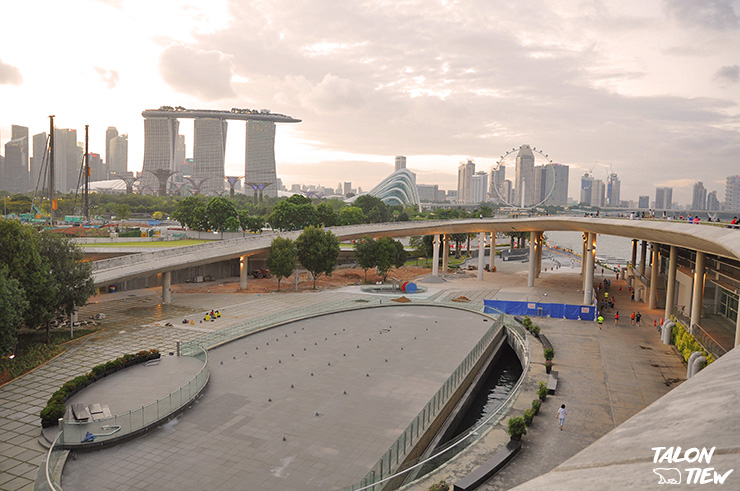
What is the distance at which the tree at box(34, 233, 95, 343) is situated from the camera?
30.2 m

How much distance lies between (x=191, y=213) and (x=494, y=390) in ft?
246

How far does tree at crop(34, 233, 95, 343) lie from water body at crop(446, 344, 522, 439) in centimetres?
2442

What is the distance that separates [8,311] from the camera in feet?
76.3

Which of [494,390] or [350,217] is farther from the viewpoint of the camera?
[350,217]

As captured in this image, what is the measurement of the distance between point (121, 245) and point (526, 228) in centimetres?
4761

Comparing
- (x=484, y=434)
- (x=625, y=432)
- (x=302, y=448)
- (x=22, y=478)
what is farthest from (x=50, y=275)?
(x=625, y=432)

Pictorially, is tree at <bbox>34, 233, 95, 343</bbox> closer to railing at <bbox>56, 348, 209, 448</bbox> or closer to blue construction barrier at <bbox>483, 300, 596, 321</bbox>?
railing at <bbox>56, 348, 209, 448</bbox>

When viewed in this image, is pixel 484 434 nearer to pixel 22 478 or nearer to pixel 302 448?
pixel 302 448

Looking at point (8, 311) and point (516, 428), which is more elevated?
point (8, 311)

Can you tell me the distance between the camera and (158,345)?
30.3 meters

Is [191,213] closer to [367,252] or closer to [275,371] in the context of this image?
[367,252]

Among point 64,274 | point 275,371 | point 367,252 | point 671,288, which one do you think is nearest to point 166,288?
point 64,274

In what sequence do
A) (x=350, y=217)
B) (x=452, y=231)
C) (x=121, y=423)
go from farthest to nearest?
1. (x=350, y=217)
2. (x=452, y=231)
3. (x=121, y=423)

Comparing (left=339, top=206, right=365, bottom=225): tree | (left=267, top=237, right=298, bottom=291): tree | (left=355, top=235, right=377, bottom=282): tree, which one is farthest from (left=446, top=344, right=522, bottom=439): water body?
(left=339, top=206, right=365, bottom=225): tree
